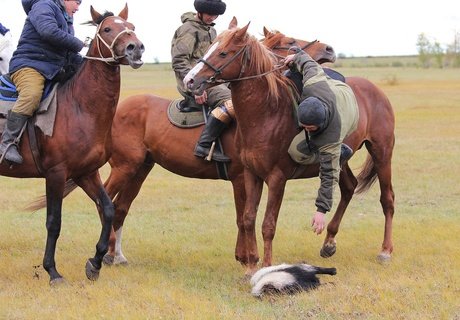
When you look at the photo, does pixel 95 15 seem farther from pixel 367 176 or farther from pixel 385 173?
pixel 367 176

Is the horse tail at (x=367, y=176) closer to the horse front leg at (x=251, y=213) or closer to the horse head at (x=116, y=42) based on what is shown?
the horse front leg at (x=251, y=213)

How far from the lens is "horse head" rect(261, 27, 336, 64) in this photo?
887 centimetres

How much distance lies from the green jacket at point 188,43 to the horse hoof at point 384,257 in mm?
3019

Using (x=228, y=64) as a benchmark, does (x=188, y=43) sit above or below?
below

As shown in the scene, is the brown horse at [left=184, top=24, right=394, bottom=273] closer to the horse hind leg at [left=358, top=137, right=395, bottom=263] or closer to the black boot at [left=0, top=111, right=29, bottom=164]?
the horse hind leg at [left=358, top=137, right=395, bottom=263]

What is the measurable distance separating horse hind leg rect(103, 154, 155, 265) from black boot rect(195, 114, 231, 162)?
0.92 metres

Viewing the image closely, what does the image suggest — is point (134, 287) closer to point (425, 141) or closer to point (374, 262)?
point (374, 262)

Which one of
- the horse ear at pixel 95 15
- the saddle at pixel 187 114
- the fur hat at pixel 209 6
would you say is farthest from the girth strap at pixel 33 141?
the fur hat at pixel 209 6

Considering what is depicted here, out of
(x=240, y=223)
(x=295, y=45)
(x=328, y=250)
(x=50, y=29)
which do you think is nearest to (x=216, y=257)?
(x=240, y=223)

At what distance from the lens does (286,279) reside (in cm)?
730

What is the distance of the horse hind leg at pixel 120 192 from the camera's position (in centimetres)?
934

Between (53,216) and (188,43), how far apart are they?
2578 mm

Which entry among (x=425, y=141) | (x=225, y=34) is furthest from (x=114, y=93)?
(x=425, y=141)

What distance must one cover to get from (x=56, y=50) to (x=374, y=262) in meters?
4.31
